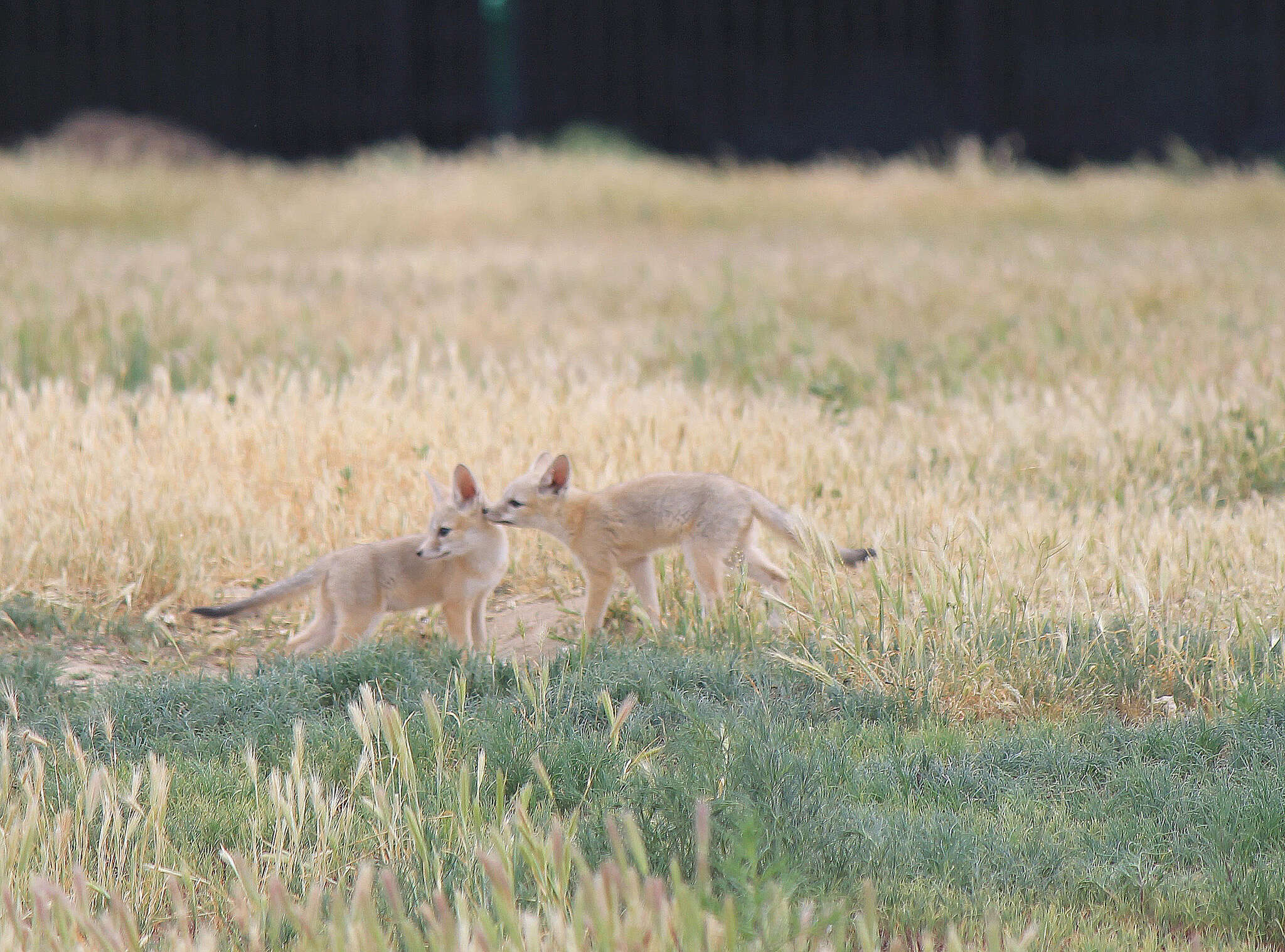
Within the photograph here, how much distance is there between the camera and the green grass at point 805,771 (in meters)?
3.09

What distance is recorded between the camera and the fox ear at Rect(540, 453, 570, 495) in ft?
15.4

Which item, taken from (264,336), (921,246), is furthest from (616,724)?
(921,246)

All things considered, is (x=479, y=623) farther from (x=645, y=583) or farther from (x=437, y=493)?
(x=645, y=583)

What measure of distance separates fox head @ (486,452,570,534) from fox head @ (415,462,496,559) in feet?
0.22

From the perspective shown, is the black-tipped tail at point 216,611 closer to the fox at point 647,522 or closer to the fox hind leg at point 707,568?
the fox at point 647,522

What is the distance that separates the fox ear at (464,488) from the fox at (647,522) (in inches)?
3.6

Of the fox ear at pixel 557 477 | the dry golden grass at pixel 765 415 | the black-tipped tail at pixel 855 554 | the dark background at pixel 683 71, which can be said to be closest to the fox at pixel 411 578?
the fox ear at pixel 557 477

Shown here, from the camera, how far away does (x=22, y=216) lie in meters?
17.3

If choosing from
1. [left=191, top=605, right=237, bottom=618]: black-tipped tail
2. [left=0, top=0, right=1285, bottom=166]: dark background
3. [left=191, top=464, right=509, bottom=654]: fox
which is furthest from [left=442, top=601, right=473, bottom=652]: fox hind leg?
[left=0, top=0, right=1285, bottom=166]: dark background

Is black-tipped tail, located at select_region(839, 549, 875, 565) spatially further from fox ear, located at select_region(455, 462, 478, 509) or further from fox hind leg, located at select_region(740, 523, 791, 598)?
fox ear, located at select_region(455, 462, 478, 509)

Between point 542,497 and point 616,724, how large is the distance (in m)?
1.90

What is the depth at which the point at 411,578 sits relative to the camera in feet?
15.9

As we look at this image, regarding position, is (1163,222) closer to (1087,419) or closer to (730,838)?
(1087,419)

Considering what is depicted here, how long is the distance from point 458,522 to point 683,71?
18.9m
